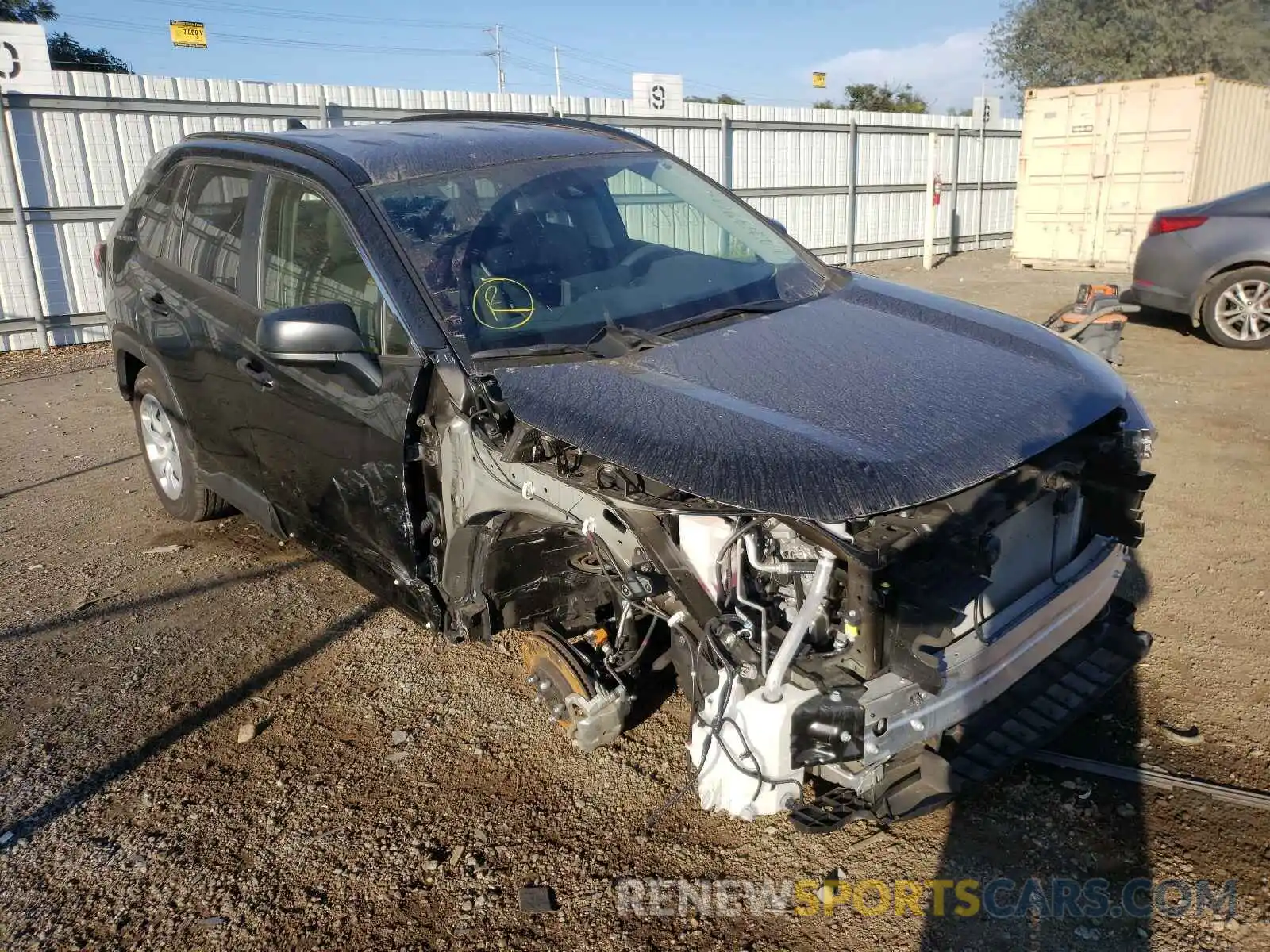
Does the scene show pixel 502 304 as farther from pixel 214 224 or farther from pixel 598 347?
pixel 214 224

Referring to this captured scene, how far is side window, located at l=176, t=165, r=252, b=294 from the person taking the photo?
384 cm

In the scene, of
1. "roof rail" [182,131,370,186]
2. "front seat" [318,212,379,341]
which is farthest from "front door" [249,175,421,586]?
"roof rail" [182,131,370,186]

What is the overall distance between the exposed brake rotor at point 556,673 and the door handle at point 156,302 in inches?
95.2

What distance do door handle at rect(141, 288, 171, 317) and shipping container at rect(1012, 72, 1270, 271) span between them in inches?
509

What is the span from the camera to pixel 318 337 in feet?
9.28

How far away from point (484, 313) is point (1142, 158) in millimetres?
13024

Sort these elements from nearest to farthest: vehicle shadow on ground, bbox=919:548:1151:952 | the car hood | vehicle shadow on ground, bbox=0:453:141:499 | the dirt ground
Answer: the car hood, vehicle shadow on ground, bbox=919:548:1151:952, the dirt ground, vehicle shadow on ground, bbox=0:453:141:499

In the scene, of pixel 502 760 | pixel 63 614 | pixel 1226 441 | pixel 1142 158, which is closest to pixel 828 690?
pixel 502 760

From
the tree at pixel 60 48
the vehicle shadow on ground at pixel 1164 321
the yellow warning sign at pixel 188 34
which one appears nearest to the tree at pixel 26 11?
the tree at pixel 60 48

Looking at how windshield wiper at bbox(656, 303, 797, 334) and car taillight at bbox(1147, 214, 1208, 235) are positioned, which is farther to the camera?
car taillight at bbox(1147, 214, 1208, 235)

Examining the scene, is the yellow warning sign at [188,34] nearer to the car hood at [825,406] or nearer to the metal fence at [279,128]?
the metal fence at [279,128]

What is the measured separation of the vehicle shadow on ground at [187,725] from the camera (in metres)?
3.01

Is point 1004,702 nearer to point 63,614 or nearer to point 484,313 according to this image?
point 484,313

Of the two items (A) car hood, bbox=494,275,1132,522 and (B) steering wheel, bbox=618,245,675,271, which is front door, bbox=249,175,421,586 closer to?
(A) car hood, bbox=494,275,1132,522
